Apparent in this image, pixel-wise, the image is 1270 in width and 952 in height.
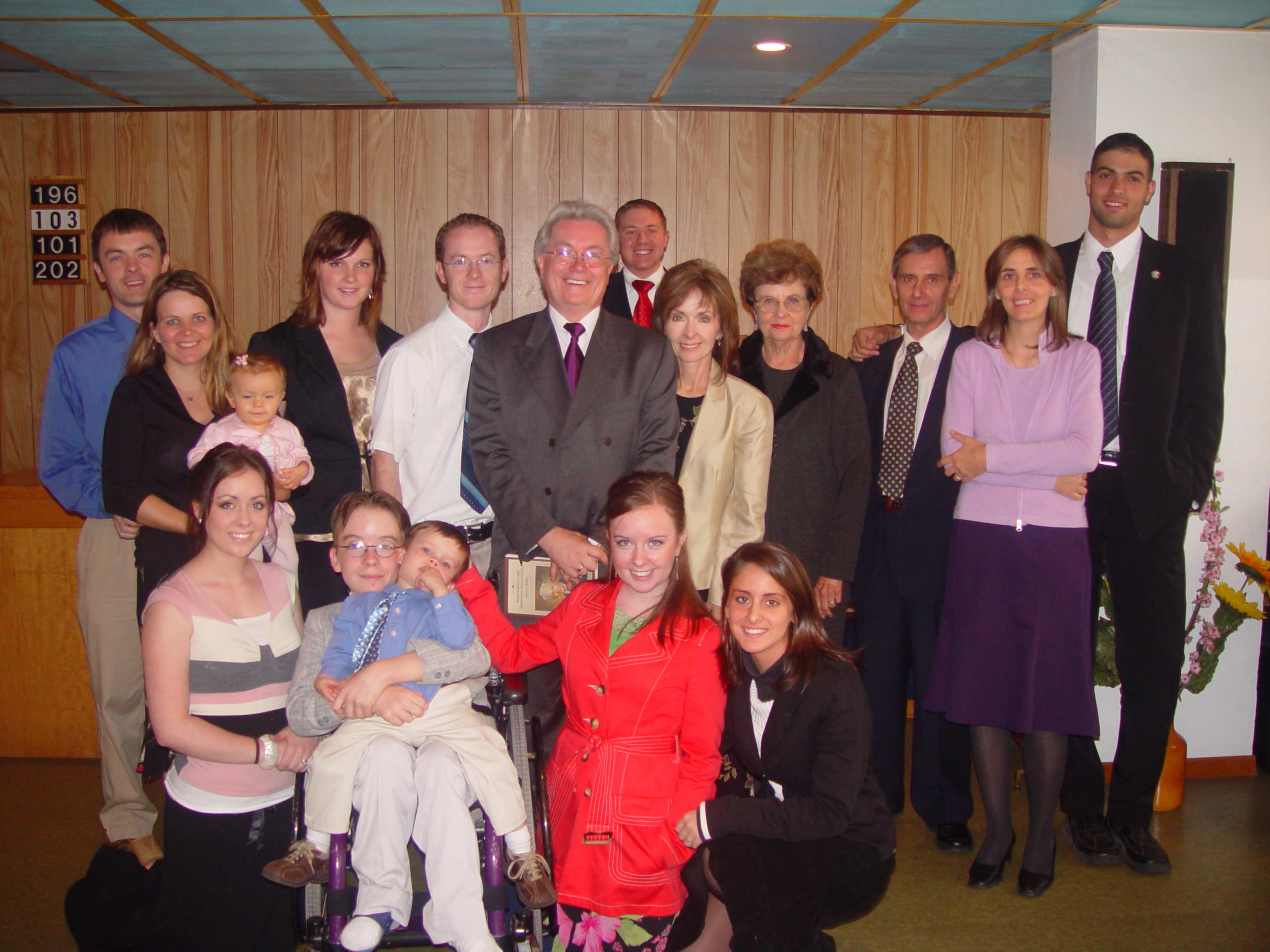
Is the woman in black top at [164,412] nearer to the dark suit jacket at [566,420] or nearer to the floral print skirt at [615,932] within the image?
the dark suit jacket at [566,420]

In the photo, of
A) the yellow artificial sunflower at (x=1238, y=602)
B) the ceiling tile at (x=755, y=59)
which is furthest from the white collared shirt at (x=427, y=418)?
the yellow artificial sunflower at (x=1238, y=602)

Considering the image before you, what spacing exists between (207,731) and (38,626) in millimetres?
2239

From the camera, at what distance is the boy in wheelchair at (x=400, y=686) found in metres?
1.98

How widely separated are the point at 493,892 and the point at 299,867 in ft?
1.35

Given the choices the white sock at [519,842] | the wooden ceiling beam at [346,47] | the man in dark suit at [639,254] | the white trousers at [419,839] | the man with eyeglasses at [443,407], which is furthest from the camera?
the man in dark suit at [639,254]

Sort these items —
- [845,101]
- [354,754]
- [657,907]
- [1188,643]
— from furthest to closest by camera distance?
1. [845,101]
2. [1188,643]
3. [657,907]
4. [354,754]

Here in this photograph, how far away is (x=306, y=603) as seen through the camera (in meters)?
2.88

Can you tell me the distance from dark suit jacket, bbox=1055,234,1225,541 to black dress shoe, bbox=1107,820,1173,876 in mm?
983

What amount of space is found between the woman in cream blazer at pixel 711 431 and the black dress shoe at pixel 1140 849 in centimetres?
160

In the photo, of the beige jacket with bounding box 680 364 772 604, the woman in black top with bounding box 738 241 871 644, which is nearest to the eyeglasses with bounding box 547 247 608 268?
the beige jacket with bounding box 680 364 772 604

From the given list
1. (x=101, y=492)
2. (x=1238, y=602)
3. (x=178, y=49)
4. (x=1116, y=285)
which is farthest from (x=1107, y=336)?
(x=178, y=49)

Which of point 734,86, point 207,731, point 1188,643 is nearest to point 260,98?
point 734,86

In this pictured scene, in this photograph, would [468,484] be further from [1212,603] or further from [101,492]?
[1212,603]

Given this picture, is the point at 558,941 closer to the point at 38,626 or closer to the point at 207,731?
Answer: the point at 207,731
